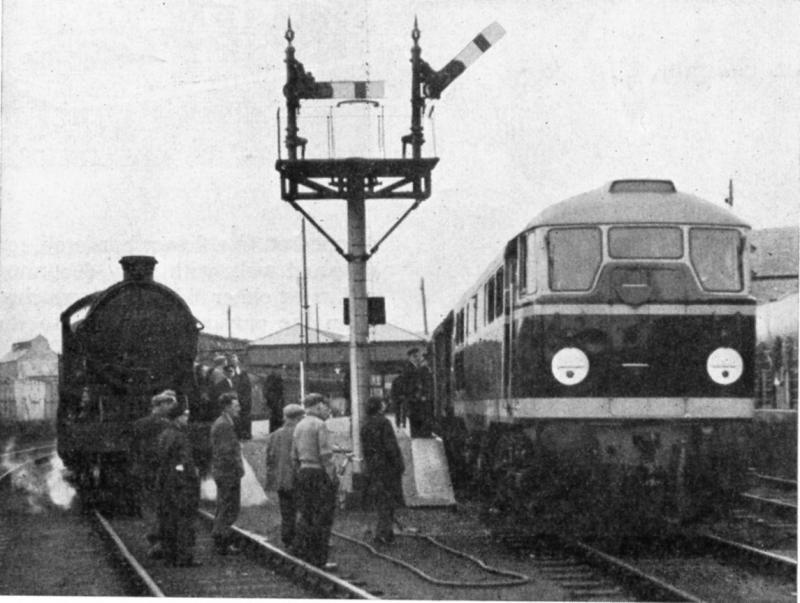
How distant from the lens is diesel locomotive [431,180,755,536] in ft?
41.2

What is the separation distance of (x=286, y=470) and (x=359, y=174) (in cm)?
412

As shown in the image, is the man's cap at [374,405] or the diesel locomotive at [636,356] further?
the man's cap at [374,405]

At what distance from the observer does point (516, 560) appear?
1252 cm

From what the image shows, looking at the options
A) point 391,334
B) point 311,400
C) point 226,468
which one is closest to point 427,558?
point 311,400

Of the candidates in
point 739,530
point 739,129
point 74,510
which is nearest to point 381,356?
point 74,510

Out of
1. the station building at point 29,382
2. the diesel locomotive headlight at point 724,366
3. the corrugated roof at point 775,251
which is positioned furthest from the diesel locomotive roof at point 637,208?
the station building at point 29,382

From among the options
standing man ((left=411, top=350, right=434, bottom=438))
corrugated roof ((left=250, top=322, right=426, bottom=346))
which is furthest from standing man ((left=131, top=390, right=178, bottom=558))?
standing man ((left=411, top=350, right=434, bottom=438))

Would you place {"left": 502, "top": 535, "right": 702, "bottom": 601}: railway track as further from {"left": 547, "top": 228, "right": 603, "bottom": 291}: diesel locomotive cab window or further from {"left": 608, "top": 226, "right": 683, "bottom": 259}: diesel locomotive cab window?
{"left": 608, "top": 226, "right": 683, "bottom": 259}: diesel locomotive cab window

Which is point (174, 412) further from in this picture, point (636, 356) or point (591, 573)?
point (636, 356)

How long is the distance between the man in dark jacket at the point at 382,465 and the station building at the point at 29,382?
185 inches

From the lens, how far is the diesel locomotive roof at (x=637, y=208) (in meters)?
12.8

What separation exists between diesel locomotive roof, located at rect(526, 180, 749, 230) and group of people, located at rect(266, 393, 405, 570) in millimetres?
2776

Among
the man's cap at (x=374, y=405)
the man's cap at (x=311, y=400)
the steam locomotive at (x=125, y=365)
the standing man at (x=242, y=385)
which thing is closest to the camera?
the man's cap at (x=311, y=400)

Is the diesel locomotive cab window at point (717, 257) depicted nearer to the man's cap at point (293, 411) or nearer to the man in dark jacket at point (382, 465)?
the man in dark jacket at point (382, 465)
